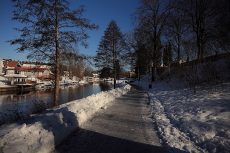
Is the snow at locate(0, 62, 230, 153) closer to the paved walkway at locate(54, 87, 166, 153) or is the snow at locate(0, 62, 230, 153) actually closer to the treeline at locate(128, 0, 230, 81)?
the paved walkway at locate(54, 87, 166, 153)

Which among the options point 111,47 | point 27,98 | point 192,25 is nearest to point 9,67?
point 27,98

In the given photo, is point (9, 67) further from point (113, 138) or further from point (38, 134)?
point (113, 138)

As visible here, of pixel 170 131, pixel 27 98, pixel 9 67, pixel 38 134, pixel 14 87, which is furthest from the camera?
A: pixel 9 67

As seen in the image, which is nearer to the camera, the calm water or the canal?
the canal

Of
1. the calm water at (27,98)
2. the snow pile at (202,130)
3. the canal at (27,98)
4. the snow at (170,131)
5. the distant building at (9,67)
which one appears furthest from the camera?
the distant building at (9,67)

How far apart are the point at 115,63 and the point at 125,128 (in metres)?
14.4

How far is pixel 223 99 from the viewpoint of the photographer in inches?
229

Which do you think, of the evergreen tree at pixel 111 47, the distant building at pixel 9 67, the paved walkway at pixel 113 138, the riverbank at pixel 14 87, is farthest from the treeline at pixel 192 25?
the distant building at pixel 9 67

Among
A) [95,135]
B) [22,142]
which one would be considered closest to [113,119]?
[95,135]

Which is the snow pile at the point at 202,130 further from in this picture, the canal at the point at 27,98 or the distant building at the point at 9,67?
the distant building at the point at 9,67

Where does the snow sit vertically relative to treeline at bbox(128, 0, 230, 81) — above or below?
below

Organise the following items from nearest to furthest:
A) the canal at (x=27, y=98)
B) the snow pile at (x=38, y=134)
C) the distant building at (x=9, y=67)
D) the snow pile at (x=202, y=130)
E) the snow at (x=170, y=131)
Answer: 1. the snow pile at (x=38, y=134)
2. the snow at (x=170, y=131)
3. the snow pile at (x=202, y=130)
4. the canal at (x=27, y=98)
5. the distant building at (x=9, y=67)

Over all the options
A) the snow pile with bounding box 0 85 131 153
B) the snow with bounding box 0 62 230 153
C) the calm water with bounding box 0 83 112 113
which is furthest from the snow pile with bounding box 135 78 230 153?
the calm water with bounding box 0 83 112 113

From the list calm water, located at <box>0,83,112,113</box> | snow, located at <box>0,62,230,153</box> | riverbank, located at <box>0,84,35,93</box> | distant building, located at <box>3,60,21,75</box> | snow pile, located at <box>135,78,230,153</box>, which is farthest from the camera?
distant building, located at <box>3,60,21,75</box>
